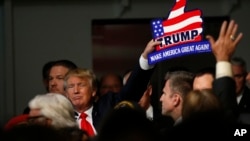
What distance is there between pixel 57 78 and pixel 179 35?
144 cm

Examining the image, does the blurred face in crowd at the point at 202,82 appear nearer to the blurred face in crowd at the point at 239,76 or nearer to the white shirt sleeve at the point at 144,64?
the white shirt sleeve at the point at 144,64

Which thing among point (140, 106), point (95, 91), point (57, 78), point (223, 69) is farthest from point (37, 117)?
point (57, 78)

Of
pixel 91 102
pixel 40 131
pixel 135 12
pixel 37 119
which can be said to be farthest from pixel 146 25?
pixel 40 131

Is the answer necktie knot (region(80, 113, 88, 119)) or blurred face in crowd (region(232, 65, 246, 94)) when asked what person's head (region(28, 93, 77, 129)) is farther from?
blurred face in crowd (region(232, 65, 246, 94))

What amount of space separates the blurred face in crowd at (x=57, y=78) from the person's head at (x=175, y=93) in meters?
1.32

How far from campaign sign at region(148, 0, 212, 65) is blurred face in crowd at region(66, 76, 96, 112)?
1.96ft

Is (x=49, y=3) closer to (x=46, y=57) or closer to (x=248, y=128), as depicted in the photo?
(x=46, y=57)

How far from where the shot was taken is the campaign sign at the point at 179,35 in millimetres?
5270

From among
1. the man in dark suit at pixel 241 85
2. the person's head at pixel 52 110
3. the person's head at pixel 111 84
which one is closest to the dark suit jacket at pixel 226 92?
the person's head at pixel 52 110

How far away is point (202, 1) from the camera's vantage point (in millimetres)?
9594

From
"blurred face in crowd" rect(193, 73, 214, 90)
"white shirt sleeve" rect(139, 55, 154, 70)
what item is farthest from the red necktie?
"blurred face in crowd" rect(193, 73, 214, 90)

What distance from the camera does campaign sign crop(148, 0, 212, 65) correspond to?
5.27 metres

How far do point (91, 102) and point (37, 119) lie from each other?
1.31 m

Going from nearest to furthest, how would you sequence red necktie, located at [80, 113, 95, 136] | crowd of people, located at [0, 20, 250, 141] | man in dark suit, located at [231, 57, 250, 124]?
crowd of people, located at [0, 20, 250, 141]
red necktie, located at [80, 113, 95, 136]
man in dark suit, located at [231, 57, 250, 124]
